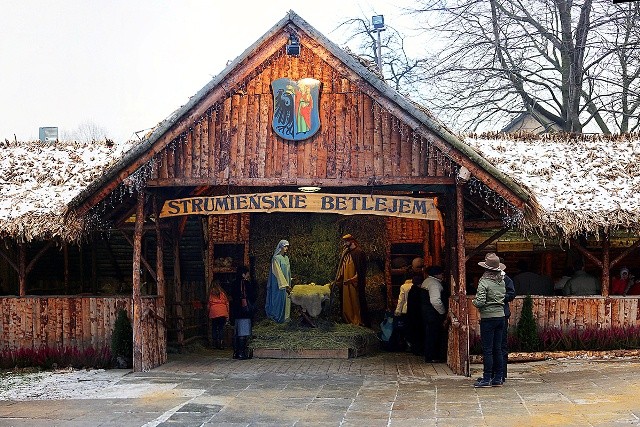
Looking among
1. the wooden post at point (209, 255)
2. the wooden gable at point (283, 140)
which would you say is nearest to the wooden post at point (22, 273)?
the wooden gable at point (283, 140)

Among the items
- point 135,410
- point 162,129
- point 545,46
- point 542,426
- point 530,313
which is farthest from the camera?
point 545,46

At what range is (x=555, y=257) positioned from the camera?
59.8ft

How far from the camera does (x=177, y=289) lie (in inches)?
702

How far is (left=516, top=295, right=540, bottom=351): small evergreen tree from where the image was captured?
15.3m

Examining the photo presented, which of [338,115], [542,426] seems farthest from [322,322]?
[542,426]

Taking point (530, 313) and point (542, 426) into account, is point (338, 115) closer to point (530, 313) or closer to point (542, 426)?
point (530, 313)

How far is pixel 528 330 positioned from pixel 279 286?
488 centimetres

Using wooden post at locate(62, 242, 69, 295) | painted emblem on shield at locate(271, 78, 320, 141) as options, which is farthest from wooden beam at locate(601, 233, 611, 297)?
wooden post at locate(62, 242, 69, 295)

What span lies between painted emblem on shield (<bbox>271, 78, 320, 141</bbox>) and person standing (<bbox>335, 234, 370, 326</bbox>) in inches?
171

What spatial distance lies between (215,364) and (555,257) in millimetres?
7598

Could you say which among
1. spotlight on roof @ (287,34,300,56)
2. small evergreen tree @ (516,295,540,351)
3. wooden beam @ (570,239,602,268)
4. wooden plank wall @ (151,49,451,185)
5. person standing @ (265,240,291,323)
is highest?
spotlight on roof @ (287,34,300,56)

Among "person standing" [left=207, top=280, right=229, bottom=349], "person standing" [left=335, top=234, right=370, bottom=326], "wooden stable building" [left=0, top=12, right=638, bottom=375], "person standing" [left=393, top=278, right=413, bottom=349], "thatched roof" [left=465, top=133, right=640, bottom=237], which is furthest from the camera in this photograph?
"person standing" [left=335, top=234, right=370, bottom=326]

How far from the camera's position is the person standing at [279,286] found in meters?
17.1

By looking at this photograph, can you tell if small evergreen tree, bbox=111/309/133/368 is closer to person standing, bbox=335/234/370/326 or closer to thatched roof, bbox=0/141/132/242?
thatched roof, bbox=0/141/132/242
